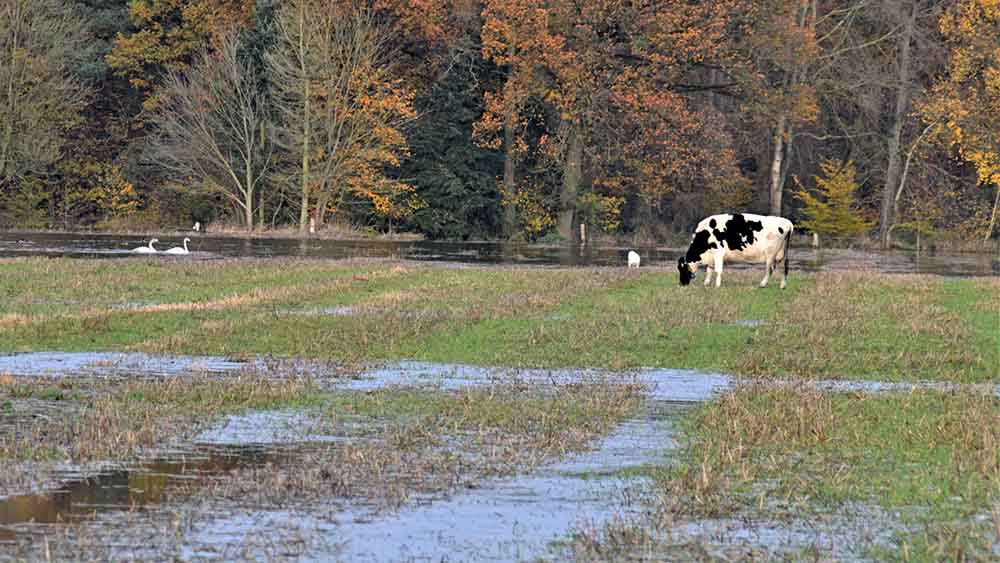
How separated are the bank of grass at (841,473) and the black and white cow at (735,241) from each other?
18936 millimetres

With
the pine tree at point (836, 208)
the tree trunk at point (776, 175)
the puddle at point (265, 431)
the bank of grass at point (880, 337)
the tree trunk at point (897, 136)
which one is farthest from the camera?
the tree trunk at point (776, 175)

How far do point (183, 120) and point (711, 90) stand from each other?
2514 cm

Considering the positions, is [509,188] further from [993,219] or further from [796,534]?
[796,534]

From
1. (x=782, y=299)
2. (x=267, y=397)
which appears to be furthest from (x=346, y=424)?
(x=782, y=299)

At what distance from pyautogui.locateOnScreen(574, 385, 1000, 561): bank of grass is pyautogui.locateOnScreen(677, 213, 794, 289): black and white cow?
62.1ft

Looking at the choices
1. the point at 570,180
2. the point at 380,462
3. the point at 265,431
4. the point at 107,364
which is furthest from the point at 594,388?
the point at 570,180

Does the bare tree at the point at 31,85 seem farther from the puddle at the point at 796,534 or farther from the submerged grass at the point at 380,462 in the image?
the puddle at the point at 796,534

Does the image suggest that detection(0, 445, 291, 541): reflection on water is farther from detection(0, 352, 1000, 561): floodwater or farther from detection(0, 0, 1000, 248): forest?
detection(0, 0, 1000, 248): forest

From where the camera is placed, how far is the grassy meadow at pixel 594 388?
11.1 meters

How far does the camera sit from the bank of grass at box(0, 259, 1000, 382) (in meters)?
20.5

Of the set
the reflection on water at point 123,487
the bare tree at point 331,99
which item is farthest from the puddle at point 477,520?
the bare tree at point 331,99

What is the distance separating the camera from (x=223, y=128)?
70.6 meters

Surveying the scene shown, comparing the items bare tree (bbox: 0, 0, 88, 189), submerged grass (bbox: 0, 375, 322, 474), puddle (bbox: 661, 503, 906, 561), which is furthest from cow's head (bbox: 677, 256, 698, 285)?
bare tree (bbox: 0, 0, 88, 189)

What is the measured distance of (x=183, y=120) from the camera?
7281 cm
